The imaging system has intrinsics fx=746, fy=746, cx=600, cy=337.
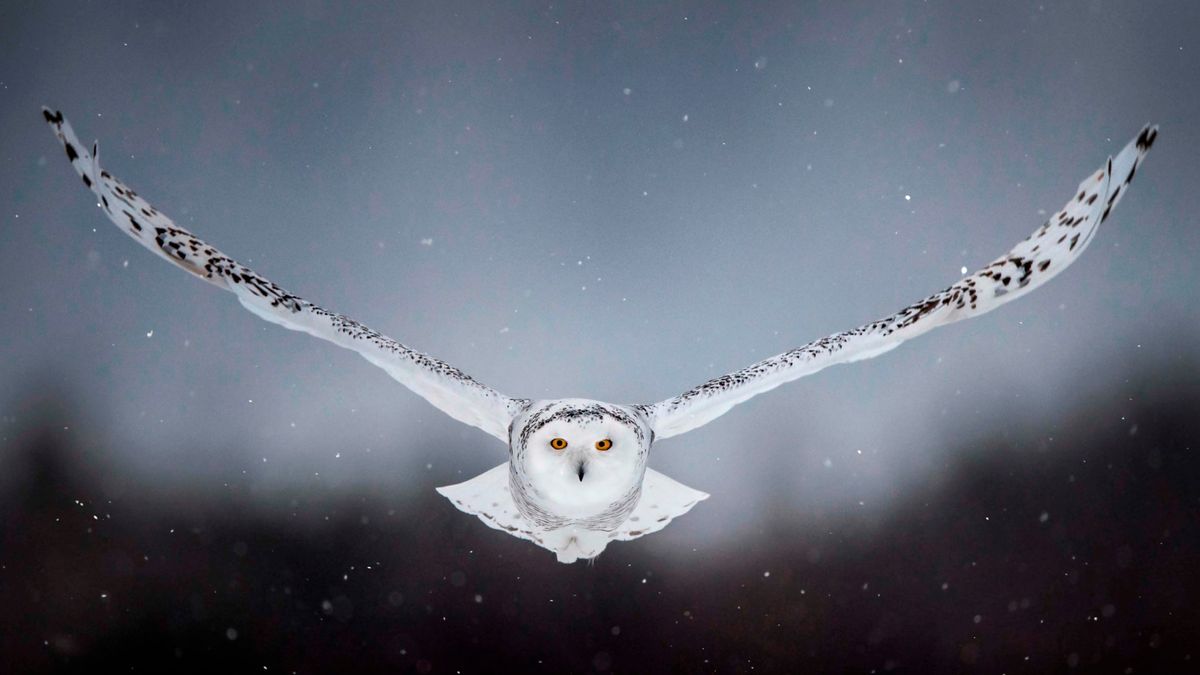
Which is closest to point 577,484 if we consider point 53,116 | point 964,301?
point 964,301

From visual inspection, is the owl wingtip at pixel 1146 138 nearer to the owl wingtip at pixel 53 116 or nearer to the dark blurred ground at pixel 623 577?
the owl wingtip at pixel 53 116

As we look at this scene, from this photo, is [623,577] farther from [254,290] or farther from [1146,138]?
[1146,138]

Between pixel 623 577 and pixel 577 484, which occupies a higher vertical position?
pixel 623 577

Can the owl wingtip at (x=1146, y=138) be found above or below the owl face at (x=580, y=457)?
above

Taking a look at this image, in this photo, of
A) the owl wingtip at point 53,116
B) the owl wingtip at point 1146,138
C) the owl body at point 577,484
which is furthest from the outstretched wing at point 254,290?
the owl wingtip at point 1146,138

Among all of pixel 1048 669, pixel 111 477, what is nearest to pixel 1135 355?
pixel 1048 669

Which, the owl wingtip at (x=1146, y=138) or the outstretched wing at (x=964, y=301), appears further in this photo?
the outstretched wing at (x=964, y=301)

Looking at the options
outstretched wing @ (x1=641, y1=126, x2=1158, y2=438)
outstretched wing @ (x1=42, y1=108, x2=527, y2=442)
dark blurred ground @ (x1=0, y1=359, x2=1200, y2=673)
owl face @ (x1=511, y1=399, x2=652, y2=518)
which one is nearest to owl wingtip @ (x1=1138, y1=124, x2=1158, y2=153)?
outstretched wing @ (x1=641, y1=126, x2=1158, y2=438)
